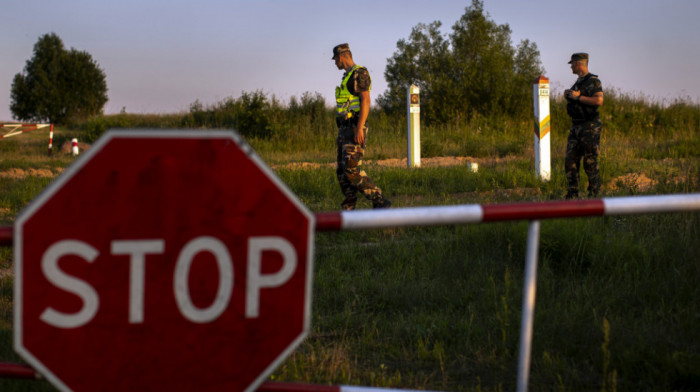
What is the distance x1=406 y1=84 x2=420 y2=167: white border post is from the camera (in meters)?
11.0

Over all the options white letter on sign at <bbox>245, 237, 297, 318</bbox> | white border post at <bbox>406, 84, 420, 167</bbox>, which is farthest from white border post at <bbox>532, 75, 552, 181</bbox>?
white letter on sign at <bbox>245, 237, 297, 318</bbox>

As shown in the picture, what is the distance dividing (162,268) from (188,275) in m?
0.07

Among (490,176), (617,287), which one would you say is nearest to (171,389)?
(617,287)

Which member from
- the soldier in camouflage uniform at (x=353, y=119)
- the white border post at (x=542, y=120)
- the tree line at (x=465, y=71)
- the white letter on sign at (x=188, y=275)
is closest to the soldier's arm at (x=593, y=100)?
the white border post at (x=542, y=120)

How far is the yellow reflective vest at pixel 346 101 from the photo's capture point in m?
6.25

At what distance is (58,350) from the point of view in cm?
150

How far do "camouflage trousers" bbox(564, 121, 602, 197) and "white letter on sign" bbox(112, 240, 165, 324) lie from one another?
6330 mm

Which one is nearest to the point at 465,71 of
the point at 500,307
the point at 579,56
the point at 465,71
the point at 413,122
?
the point at 465,71

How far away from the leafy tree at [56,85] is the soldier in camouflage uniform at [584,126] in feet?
145

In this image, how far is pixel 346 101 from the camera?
6.29 meters

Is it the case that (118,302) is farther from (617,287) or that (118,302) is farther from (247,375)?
(617,287)

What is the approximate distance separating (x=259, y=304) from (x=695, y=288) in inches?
112

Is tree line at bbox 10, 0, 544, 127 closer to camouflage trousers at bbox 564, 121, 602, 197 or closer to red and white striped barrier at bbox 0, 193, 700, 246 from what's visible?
camouflage trousers at bbox 564, 121, 602, 197

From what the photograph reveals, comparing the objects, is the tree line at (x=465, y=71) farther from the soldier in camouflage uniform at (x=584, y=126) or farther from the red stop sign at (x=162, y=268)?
the red stop sign at (x=162, y=268)
